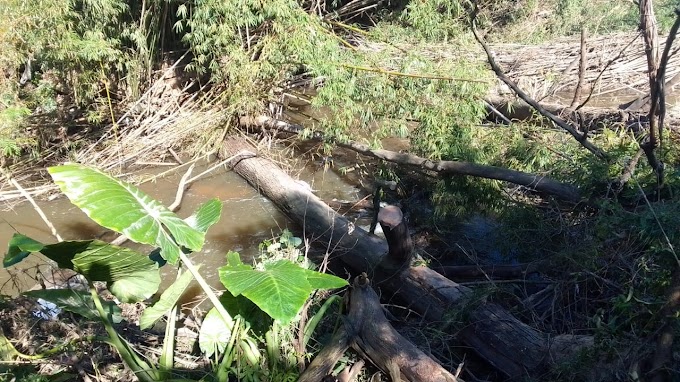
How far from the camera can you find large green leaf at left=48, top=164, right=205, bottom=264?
90.8 inches

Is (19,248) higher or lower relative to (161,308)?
higher

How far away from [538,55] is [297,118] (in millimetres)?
3523

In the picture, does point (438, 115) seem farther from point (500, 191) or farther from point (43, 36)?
point (43, 36)

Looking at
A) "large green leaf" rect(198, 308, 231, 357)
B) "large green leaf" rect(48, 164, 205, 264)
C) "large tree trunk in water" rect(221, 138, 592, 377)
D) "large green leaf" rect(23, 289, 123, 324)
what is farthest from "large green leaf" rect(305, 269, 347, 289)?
"large green leaf" rect(23, 289, 123, 324)

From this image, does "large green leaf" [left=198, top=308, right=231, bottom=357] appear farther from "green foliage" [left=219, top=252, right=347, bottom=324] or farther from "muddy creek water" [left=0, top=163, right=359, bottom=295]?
"muddy creek water" [left=0, top=163, right=359, bottom=295]

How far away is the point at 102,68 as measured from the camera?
598 cm

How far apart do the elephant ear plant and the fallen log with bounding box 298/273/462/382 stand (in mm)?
353

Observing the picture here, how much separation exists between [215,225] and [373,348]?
2676mm

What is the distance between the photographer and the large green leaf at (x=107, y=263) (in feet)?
7.98

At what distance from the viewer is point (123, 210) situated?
94.4 inches

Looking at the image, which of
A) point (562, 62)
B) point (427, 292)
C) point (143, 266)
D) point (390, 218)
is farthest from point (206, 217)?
point (562, 62)

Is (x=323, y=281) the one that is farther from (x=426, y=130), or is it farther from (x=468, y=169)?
(x=426, y=130)

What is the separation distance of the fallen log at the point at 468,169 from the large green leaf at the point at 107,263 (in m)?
2.62

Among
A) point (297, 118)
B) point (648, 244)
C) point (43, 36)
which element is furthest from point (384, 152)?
point (43, 36)
